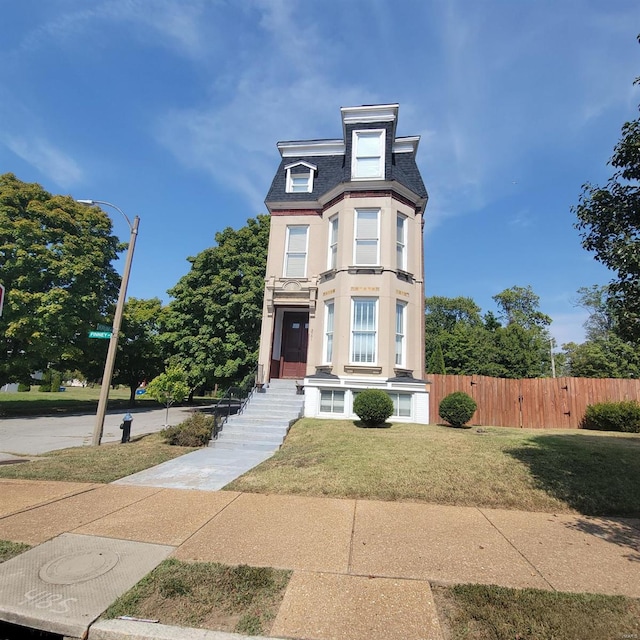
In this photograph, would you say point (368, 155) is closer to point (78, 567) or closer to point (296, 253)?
point (296, 253)

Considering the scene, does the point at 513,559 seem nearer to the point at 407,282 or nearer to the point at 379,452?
the point at 379,452

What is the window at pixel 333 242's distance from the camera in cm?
1468

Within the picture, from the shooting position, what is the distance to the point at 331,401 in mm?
12945

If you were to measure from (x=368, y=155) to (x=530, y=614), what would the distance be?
48.4ft

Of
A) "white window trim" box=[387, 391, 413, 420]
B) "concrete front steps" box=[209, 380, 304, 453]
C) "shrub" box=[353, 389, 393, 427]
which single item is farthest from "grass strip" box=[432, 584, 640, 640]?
"white window trim" box=[387, 391, 413, 420]

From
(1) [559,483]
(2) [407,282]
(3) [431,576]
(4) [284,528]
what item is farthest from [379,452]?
(2) [407,282]

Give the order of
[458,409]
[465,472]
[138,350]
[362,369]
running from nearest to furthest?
1. [465,472]
2. [458,409]
3. [362,369]
4. [138,350]

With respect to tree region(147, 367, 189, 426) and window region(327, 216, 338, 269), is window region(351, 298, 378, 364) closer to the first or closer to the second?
window region(327, 216, 338, 269)

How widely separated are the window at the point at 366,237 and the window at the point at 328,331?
198cm

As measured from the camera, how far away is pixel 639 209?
5.23 metres

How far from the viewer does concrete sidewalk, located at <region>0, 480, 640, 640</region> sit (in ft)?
10.0

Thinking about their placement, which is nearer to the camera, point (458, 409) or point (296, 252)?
point (458, 409)

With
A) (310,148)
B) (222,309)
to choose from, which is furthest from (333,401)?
(310,148)

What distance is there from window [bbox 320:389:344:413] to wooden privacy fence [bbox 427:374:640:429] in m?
4.33
